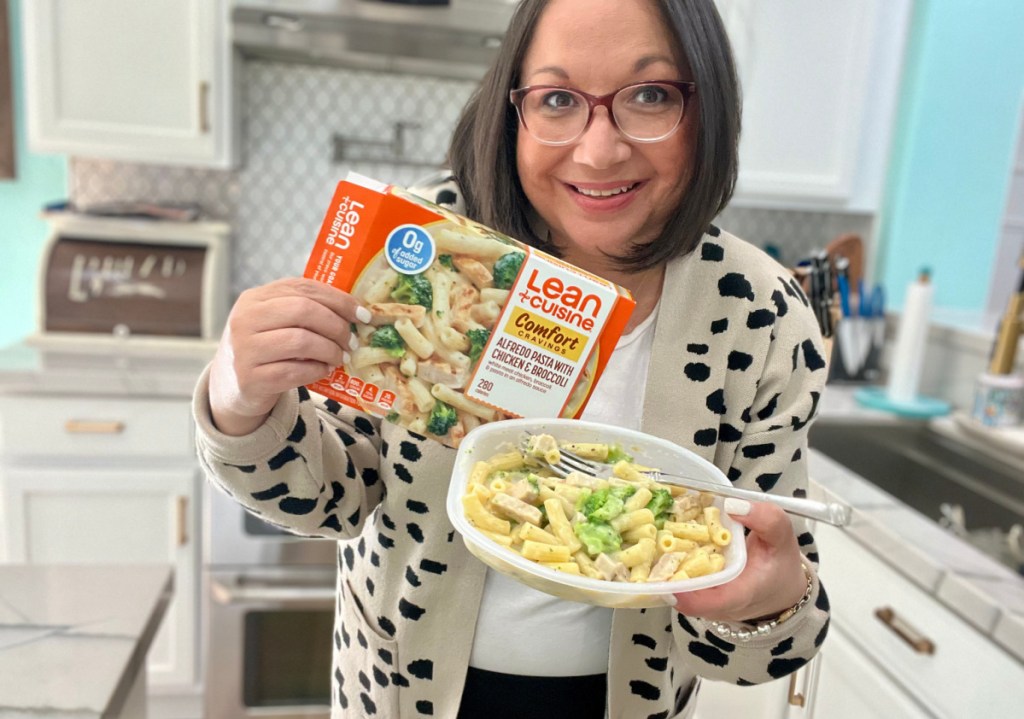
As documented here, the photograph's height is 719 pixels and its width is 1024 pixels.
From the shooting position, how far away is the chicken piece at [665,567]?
56cm

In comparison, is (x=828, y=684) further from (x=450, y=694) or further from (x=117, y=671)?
(x=117, y=671)

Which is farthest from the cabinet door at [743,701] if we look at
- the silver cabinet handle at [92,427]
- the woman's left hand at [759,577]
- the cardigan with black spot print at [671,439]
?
the silver cabinet handle at [92,427]

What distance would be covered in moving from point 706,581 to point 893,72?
79.7 inches

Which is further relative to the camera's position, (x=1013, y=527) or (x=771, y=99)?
(x=771, y=99)

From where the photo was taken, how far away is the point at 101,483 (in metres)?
1.82

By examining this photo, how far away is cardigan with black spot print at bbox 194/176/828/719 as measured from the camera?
2.62 feet

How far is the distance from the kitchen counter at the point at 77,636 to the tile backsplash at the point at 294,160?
156 centimetres

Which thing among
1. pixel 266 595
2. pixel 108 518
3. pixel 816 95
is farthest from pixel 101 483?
pixel 816 95

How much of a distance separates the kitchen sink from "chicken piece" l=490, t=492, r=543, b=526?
1.13 m

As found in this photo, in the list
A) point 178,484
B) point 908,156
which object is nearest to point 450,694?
point 178,484

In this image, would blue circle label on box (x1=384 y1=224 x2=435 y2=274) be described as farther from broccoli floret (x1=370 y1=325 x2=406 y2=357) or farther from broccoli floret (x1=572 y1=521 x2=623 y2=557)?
broccoli floret (x1=572 y1=521 x2=623 y2=557)

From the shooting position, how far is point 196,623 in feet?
6.31

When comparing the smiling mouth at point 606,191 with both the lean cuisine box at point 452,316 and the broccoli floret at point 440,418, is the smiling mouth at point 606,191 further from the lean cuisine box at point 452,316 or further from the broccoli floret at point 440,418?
the broccoli floret at point 440,418

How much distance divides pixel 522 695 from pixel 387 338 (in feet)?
1.54
